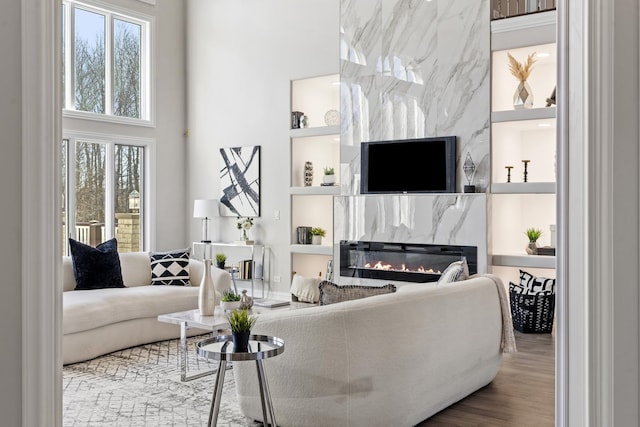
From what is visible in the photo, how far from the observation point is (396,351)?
10.4ft

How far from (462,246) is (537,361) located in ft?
6.62

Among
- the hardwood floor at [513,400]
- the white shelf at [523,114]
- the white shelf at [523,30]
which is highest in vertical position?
the white shelf at [523,30]

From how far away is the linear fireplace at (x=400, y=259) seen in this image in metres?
7.04

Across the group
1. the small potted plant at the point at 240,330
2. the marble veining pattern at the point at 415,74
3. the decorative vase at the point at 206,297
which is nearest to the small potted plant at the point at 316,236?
the marble veining pattern at the point at 415,74

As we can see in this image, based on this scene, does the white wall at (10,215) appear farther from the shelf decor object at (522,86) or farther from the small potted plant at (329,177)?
the small potted plant at (329,177)

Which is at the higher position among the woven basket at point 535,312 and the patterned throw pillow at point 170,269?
the patterned throw pillow at point 170,269

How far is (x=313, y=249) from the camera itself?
8.39m

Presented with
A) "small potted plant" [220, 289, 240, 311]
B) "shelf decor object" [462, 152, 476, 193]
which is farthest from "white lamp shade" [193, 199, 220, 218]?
"small potted plant" [220, 289, 240, 311]

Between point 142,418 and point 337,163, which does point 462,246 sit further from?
point 142,418

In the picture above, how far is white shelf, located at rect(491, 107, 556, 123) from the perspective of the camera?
653 cm

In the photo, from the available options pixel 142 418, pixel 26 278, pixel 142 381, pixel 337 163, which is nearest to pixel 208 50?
pixel 337 163

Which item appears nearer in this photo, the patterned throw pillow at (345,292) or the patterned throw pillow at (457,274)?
the patterned throw pillow at (345,292)

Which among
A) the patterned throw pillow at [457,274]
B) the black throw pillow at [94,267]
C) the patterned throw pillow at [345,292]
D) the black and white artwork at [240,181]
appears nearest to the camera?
the patterned throw pillow at [345,292]

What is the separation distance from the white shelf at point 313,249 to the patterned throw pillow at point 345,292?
439 cm
